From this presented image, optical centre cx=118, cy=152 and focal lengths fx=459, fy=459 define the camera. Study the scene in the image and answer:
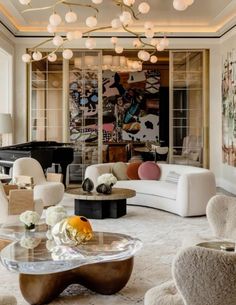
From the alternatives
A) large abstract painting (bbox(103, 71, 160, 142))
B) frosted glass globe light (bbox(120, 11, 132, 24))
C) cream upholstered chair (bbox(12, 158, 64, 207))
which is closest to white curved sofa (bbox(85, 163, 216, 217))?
cream upholstered chair (bbox(12, 158, 64, 207))

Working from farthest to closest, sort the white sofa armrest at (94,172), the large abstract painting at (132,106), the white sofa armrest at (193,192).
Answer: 1. the large abstract painting at (132,106)
2. the white sofa armrest at (94,172)
3. the white sofa armrest at (193,192)

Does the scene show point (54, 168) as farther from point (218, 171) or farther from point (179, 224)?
point (179, 224)

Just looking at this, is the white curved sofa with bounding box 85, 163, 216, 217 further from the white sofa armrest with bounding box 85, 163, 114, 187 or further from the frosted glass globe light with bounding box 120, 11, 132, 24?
the frosted glass globe light with bounding box 120, 11, 132, 24

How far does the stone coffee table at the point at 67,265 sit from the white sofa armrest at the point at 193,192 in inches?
121

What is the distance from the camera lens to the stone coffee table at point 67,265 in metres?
3.27

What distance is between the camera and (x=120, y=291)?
149 inches

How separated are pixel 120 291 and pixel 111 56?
8.46 meters

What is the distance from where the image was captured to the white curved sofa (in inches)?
271

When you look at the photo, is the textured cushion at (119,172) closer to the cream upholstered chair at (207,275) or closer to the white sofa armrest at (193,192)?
the white sofa armrest at (193,192)

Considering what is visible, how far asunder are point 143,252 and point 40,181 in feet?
10.2

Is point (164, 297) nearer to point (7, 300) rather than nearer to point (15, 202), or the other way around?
point (7, 300)

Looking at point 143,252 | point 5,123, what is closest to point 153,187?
point 143,252

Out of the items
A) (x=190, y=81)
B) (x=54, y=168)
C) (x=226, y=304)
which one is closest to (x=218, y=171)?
(x=190, y=81)

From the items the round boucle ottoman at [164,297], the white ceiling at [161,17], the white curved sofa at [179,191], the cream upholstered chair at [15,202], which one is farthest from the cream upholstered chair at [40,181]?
the round boucle ottoman at [164,297]
